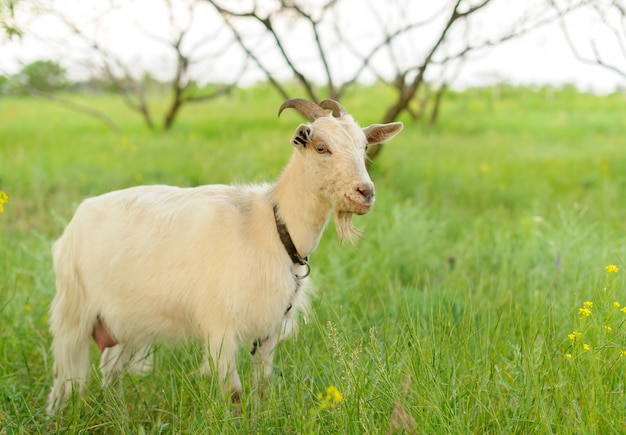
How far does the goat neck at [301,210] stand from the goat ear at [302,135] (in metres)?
0.17

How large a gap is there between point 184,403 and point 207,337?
1.02ft

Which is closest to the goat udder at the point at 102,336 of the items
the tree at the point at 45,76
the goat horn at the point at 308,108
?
the goat horn at the point at 308,108

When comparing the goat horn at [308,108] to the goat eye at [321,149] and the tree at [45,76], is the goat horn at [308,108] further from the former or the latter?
the tree at [45,76]

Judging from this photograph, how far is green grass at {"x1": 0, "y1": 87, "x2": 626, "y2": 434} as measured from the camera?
252cm

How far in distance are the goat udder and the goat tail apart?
52mm

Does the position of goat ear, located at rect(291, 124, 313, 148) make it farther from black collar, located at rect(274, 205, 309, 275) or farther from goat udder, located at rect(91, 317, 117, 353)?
goat udder, located at rect(91, 317, 117, 353)

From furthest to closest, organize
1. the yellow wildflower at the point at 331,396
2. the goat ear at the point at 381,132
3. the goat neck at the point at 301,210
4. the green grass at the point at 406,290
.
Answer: the goat ear at the point at 381,132 < the goat neck at the point at 301,210 < the green grass at the point at 406,290 < the yellow wildflower at the point at 331,396

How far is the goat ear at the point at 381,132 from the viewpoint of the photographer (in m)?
3.30

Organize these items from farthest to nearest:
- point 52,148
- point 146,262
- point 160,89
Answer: point 160,89 → point 52,148 → point 146,262

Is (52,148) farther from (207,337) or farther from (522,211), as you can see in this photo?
(207,337)

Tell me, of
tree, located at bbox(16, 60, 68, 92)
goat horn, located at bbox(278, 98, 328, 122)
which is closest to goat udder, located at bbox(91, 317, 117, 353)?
goat horn, located at bbox(278, 98, 328, 122)

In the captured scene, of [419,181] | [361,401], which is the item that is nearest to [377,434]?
[361,401]

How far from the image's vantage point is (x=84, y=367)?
346 cm

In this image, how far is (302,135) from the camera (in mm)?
2891
